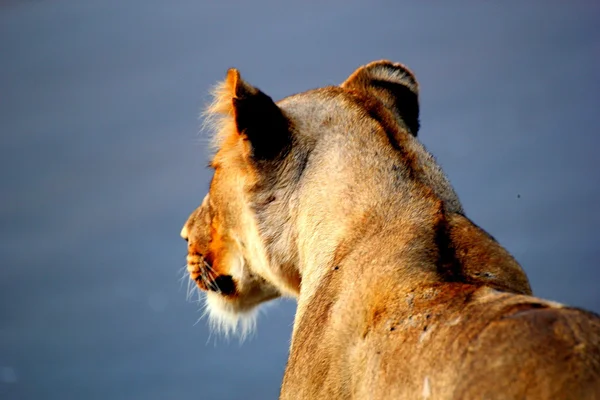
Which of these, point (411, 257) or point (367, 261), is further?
point (367, 261)

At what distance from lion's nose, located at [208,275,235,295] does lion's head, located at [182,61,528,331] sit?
0.01m

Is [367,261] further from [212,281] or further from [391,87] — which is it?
[212,281]

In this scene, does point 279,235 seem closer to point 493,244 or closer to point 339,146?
point 339,146

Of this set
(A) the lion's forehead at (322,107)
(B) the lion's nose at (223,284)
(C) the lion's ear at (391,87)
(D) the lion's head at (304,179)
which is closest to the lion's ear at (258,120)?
(D) the lion's head at (304,179)

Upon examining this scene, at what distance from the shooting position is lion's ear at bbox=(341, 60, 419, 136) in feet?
23.2

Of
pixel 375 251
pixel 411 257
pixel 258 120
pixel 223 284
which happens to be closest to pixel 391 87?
pixel 258 120

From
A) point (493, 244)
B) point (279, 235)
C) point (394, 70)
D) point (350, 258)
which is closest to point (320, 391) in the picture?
point (350, 258)

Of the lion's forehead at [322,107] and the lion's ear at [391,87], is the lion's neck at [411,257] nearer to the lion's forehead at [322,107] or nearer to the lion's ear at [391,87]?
the lion's forehead at [322,107]

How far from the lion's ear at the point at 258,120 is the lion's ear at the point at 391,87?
0.87 meters

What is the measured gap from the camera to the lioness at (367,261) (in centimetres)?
355

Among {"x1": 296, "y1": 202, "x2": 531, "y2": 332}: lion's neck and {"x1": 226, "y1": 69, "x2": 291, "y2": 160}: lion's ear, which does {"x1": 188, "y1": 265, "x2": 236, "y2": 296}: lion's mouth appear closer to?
{"x1": 226, "y1": 69, "x2": 291, "y2": 160}: lion's ear

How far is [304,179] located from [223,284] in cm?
171

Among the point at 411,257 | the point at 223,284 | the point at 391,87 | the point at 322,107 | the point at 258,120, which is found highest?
the point at 391,87

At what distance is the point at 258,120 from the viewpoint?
21.4ft
